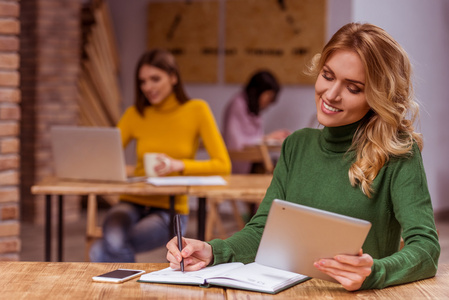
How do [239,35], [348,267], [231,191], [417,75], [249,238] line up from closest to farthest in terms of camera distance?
1. [348,267]
2. [249,238]
3. [231,191]
4. [417,75]
5. [239,35]

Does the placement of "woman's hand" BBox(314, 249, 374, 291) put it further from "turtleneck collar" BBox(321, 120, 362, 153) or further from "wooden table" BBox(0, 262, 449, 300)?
"turtleneck collar" BBox(321, 120, 362, 153)

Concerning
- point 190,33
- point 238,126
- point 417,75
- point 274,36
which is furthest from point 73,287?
point 190,33

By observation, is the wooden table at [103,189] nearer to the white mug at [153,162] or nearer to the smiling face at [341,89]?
the white mug at [153,162]

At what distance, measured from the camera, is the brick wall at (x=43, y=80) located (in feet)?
19.3

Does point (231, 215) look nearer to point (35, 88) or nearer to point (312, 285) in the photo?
point (35, 88)

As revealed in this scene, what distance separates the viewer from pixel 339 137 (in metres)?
1.84

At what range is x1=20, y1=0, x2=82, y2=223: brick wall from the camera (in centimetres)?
589

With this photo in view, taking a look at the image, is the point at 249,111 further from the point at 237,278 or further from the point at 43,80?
the point at 237,278

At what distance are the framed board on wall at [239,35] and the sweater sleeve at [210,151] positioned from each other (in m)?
3.37

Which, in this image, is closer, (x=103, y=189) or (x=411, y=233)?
(x=411, y=233)

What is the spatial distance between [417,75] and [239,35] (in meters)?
1.96

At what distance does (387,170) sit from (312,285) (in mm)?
415

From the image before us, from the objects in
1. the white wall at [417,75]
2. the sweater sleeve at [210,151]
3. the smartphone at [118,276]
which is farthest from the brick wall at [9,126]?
the white wall at [417,75]

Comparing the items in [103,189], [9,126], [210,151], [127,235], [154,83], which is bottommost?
[127,235]
